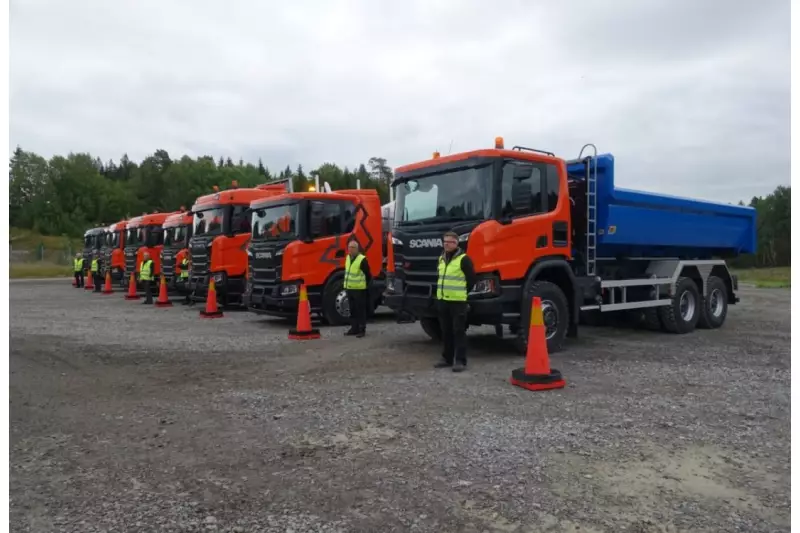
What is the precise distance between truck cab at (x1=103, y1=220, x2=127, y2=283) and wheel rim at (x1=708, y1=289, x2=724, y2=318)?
19.8 metres

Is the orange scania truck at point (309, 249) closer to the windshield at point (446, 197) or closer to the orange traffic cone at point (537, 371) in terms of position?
the windshield at point (446, 197)

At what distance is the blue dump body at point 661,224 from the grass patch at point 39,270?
39584 mm

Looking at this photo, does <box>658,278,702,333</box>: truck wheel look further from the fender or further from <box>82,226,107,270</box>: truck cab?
<box>82,226,107,270</box>: truck cab

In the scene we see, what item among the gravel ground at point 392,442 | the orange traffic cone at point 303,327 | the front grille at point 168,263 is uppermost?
the front grille at point 168,263

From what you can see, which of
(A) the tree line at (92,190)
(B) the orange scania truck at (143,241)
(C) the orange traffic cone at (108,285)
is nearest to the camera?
(B) the orange scania truck at (143,241)

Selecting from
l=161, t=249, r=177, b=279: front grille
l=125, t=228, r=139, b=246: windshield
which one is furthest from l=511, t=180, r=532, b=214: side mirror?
l=125, t=228, r=139, b=246: windshield

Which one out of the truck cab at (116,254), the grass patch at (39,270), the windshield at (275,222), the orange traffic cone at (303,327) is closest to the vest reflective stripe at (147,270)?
the truck cab at (116,254)

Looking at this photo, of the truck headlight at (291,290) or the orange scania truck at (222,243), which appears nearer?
the truck headlight at (291,290)

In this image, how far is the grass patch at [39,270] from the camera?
40406mm

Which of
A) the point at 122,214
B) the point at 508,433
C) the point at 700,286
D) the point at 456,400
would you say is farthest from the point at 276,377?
the point at 122,214

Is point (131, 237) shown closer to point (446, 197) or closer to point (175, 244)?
point (175, 244)

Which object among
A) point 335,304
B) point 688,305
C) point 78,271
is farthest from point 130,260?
point 688,305

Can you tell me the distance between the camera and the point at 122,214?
84.1 meters

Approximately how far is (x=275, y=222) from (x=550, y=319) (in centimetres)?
593
